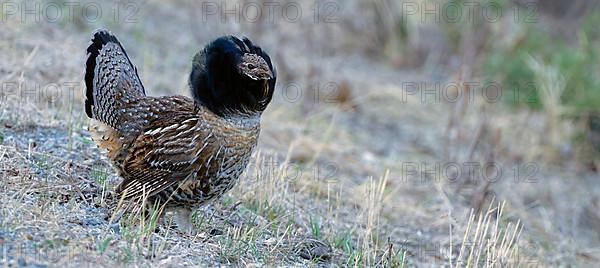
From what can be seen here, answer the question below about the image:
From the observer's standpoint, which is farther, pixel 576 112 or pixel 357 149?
pixel 576 112

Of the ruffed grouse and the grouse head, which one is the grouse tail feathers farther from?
the grouse head

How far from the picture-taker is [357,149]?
1094 cm

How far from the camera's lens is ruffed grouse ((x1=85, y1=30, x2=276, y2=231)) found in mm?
5758

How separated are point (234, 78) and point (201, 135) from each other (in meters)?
0.39

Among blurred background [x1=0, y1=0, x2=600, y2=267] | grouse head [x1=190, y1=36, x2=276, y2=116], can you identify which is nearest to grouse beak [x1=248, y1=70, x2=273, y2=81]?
grouse head [x1=190, y1=36, x2=276, y2=116]

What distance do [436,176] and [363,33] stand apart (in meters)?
4.68

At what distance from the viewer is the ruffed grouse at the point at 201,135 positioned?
5.76 m

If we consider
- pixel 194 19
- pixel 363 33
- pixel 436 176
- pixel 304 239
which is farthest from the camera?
pixel 363 33

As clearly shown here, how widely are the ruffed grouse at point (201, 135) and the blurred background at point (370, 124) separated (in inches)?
13.3

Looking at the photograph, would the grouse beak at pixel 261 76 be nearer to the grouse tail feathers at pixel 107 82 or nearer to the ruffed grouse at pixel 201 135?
the ruffed grouse at pixel 201 135

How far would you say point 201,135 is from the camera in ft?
19.1

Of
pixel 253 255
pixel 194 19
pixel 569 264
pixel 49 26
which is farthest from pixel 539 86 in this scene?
pixel 253 255

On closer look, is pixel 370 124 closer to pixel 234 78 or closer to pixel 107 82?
pixel 107 82

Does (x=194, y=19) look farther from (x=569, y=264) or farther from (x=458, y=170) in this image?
(x=569, y=264)
